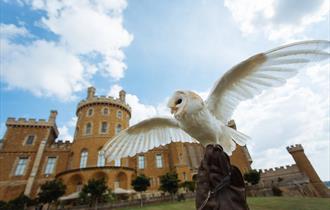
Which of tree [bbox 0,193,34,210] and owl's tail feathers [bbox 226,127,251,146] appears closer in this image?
owl's tail feathers [bbox 226,127,251,146]

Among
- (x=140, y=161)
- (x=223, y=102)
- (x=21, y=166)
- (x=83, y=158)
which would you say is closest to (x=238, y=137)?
(x=223, y=102)

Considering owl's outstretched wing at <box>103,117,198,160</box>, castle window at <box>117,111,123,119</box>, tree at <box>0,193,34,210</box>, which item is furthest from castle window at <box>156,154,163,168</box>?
owl's outstretched wing at <box>103,117,198,160</box>

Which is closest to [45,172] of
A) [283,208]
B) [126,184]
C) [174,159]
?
[126,184]

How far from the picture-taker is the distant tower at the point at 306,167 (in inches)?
786

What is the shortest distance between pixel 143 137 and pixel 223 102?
62.0 inches

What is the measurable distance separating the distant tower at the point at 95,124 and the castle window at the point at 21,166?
5.23m

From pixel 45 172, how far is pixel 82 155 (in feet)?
14.6

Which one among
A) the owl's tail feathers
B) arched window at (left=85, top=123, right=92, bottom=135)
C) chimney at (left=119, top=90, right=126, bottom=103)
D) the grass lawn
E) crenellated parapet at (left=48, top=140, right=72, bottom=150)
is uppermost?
chimney at (left=119, top=90, right=126, bottom=103)

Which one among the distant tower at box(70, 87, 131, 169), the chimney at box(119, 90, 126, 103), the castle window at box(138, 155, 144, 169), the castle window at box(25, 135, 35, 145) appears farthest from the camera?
the chimney at box(119, 90, 126, 103)

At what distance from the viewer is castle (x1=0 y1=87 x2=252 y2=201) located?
720 inches

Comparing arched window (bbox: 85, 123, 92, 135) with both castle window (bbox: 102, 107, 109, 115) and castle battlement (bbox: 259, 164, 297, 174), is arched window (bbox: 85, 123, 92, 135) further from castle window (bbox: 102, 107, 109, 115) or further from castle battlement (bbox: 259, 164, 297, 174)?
castle battlement (bbox: 259, 164, 297, 174)

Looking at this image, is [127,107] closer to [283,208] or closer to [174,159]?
[174,159]

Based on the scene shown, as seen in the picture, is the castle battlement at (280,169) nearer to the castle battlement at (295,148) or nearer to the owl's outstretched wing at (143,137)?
the castle battlement at (295,148)

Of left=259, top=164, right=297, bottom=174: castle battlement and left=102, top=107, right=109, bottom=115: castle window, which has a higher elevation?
left=102, top=107, right=109, bottom=115: castle window
